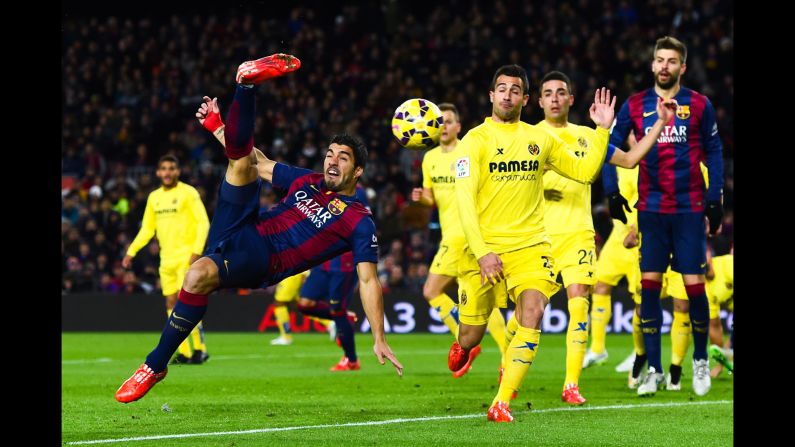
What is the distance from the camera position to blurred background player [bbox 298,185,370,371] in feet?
44.1

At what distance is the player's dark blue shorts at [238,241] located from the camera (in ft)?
26.1

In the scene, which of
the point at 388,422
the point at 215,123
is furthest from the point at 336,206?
the point at 388,422

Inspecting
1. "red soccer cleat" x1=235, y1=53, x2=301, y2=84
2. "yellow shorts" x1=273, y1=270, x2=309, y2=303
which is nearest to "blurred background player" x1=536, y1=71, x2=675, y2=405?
"red soccer cleat" x1=235, y1=53, x2=301, y2=84

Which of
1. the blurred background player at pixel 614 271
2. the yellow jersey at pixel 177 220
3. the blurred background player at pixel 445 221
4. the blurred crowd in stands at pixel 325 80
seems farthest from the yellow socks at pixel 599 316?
the blurred crowd in stands at pixel 325 80

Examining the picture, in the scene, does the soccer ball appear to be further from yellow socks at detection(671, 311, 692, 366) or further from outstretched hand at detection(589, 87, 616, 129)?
yellow socks at detection(671, 311, 692, 366)

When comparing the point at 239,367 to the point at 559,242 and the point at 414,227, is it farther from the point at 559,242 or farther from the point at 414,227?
the point at 414,227

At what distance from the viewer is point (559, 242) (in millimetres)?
10461

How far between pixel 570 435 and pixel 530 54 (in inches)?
824

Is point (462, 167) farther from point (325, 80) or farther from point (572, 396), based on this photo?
point (325, 80)

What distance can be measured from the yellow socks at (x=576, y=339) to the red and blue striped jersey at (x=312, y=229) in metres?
2.35

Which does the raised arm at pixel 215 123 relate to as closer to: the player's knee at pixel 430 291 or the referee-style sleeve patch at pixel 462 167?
the referee-style sleeve patch at pixel 462 167

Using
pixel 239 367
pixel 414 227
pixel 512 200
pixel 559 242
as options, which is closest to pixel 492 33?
pixel 414 227

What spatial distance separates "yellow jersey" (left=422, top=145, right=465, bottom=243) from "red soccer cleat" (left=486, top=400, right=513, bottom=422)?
13.3 ft

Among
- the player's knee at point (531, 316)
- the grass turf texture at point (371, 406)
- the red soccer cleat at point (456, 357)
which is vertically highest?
the player's knee at point (531, 316)
